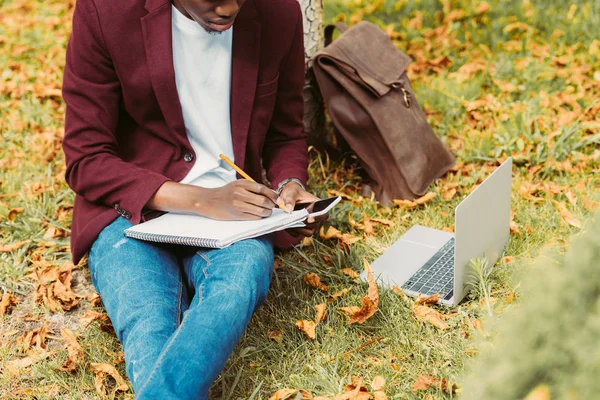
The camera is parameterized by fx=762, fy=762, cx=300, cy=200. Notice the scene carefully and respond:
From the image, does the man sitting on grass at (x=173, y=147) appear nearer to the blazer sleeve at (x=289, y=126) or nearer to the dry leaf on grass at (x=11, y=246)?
the blazer sleeve at (x=289, y=126)

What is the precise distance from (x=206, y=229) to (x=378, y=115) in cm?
127

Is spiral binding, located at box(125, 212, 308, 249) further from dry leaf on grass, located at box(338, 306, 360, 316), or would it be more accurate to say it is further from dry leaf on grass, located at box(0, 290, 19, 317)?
dry leaf on grass, located at box(0, 290, 19, 317)

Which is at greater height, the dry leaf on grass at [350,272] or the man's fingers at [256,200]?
the man's fingers at [256,200]

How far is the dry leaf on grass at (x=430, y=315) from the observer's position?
8.38 ft

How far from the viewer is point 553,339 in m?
1.28

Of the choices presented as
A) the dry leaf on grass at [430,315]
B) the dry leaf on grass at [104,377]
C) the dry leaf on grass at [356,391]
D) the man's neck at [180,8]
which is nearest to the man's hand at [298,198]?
the dry leaf on grass at [430,315]

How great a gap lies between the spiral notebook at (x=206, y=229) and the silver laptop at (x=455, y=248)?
52 centimetres

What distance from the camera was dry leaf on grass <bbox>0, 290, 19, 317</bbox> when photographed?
2.86m

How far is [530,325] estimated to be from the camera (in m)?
1.32

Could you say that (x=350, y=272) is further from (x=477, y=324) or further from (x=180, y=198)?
(x=180, y=198)

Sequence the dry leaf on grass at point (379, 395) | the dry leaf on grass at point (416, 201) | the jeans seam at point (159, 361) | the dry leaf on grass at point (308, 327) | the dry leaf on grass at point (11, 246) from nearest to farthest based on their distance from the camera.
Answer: the jeans seam at point (159, 361) < the dry leaf on grass at point (379, 395) < the dry leaf on grass at point (308, 327) < the dry leaf on grass at point (11, 246) < the dry leaf on grass at point (416, 201)

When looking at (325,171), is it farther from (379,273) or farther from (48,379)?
(48,379)

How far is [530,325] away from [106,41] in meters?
1.70

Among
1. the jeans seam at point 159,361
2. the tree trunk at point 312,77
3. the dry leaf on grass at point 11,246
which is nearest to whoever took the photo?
the jeans seam at point 159,361
